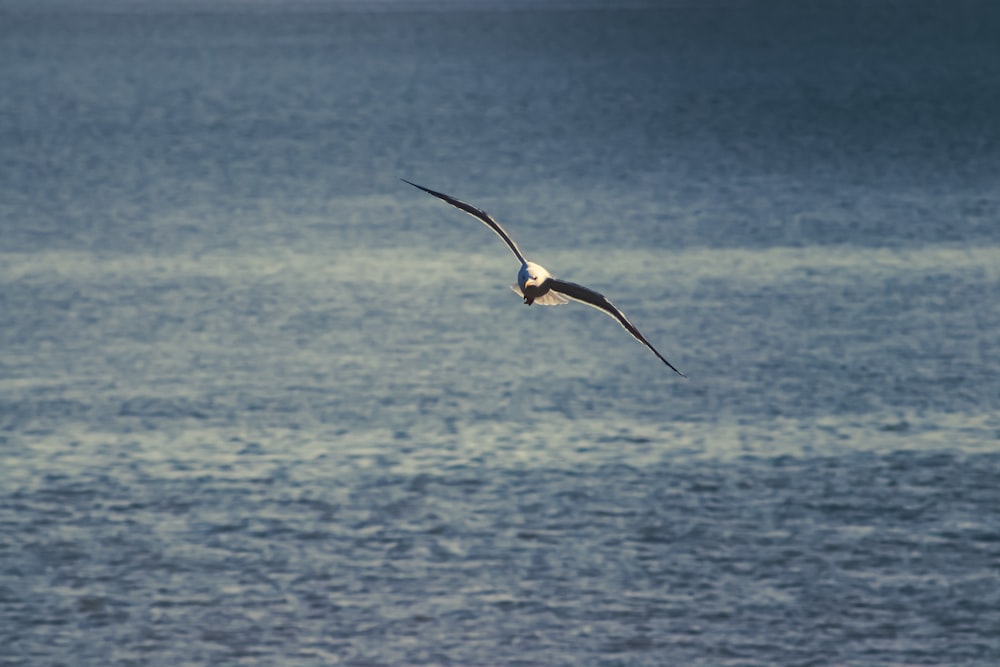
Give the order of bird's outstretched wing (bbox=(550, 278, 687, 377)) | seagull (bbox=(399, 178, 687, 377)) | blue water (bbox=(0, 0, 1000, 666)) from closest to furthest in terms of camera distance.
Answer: bird's outstretched wing (bbox=(550, 278, 687, 377)) < seagull (bbox=(399, 178, 687, 377)) < blue water (bbox=(0, 0, 1000, 666))

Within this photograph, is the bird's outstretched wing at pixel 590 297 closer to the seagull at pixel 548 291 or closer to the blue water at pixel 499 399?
the seagull at pixel 548 291

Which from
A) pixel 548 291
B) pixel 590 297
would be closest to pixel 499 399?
pixel 548 291

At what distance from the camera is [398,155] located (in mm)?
68250

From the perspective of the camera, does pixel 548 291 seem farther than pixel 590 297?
Yes

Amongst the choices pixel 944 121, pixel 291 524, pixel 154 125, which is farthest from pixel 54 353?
pixel 944 121

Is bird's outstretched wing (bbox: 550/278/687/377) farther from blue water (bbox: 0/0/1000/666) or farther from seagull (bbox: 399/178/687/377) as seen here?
blue water (bbox: 0/0/1000/666)

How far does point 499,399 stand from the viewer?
3319 cm

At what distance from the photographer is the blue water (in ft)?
79.5

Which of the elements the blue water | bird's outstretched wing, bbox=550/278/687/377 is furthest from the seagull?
the blue water

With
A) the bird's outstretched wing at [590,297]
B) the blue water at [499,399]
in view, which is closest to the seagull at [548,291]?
the bird's outstretched wing at [590,297]

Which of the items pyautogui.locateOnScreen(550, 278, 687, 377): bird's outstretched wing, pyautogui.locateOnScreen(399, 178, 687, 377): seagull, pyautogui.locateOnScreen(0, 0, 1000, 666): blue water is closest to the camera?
pyautogui.locateOnScreen(550, 278, 687, 377): bird's outstretched wing

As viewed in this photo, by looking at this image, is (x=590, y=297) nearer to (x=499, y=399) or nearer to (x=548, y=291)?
(x=548, y=291)

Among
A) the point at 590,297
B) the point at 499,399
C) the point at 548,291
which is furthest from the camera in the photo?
the point at 499,399

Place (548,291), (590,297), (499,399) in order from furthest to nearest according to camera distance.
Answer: (499,399), (548,291), (590,297)
